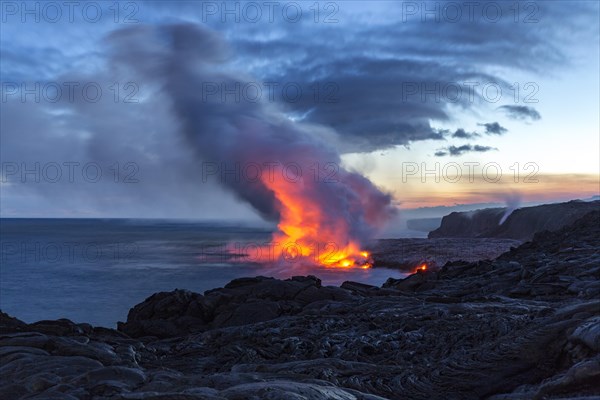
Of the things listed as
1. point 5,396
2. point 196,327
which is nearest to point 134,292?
point 196,327

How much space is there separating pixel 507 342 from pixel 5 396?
9.85 m

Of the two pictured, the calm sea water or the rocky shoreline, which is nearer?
the rocky shoreline

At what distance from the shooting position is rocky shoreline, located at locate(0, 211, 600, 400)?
7.54 m

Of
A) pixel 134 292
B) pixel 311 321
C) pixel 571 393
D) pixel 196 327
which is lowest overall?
pixel 134 292

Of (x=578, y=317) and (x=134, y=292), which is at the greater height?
(x=578, y=317)

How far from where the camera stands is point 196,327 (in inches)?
768

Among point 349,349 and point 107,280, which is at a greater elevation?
point 349,349

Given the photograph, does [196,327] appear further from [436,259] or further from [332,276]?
[436,259]

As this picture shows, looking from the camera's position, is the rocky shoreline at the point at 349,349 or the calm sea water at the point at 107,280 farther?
the calm sea water at the point at 107,280

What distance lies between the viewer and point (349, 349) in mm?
11734

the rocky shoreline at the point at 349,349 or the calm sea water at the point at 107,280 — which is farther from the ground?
the rocky shoreline at the point at 349,349

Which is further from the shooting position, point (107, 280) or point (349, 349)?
point (107, 280)

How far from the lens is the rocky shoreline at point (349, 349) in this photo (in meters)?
7.54

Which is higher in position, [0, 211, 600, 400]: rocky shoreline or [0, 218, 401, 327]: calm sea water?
[0, 211, 600, 400]: rocky shoreline
